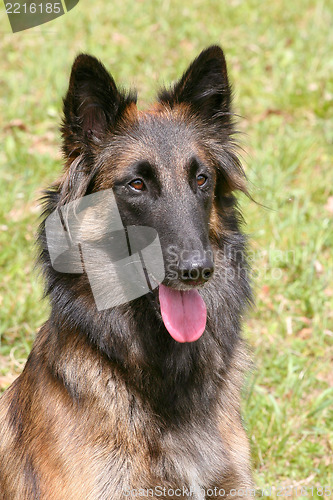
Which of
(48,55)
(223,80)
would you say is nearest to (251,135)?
(48,55)

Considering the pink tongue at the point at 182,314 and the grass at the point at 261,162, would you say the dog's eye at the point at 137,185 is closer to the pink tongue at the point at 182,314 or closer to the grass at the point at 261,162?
the pink tongue at the point at 182,314

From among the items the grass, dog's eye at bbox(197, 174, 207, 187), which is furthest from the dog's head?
the grass

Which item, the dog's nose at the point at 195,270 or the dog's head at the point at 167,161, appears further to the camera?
the dog's head at the point at 167,161

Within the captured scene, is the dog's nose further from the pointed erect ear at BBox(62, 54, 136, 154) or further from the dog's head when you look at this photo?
the pointed erect ear at BBox(62, 54, 136, 154)

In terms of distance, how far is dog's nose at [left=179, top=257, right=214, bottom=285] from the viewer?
2990 millimetres

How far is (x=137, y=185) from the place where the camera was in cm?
330

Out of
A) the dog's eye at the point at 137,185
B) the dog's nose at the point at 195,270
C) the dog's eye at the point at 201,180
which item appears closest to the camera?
the dog's nose at the point at 195,270

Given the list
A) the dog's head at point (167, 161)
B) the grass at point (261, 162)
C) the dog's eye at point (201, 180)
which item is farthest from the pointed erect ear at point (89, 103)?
the grass at point (261, 162)

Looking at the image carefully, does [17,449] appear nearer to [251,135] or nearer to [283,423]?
[283,423]

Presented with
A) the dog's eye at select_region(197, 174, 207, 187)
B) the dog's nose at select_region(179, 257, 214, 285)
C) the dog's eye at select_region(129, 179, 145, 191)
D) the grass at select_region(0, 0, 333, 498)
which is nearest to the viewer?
the dog's nose at select_region(179, 257, 214, 285)

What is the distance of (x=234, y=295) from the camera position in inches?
141

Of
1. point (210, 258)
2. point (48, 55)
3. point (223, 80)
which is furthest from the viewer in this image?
point (48, 55)

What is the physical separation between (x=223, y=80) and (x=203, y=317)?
138 centimetres

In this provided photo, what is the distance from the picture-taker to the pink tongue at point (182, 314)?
3182mm
